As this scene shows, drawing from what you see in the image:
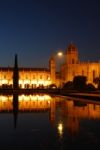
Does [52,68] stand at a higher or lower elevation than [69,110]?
higher

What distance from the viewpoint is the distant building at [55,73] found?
79.1 m

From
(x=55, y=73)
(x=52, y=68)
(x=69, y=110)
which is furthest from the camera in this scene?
Answer: (x=55, y=73)

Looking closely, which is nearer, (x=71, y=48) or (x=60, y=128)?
(x=60, y=128)

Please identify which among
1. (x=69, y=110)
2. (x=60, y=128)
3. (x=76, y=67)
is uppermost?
(x=76, y=67)

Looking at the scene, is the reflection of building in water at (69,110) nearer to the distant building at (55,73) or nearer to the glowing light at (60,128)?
the glowing light at (60,128)

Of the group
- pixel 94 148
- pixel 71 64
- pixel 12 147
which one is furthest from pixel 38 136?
pixel 71 64

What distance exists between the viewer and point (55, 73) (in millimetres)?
87312

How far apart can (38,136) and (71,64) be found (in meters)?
72.1

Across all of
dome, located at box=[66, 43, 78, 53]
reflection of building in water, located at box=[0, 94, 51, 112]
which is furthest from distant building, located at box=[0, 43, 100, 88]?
reflection of building in water, located at box=[0, 94, 51, 112]

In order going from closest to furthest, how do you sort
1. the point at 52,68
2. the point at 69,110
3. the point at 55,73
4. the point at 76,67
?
1. the point at 69,110
2. the point at 76,67
3. the point at 52,68
4. the point at 55,73

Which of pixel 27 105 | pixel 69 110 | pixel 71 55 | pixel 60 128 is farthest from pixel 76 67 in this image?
pixel 60 128

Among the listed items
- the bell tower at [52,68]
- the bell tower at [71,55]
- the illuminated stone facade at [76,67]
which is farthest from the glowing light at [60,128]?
the bell tower at [52,68]

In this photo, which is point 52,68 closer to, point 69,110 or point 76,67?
point 76,67

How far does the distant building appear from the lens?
79125 millimetres
